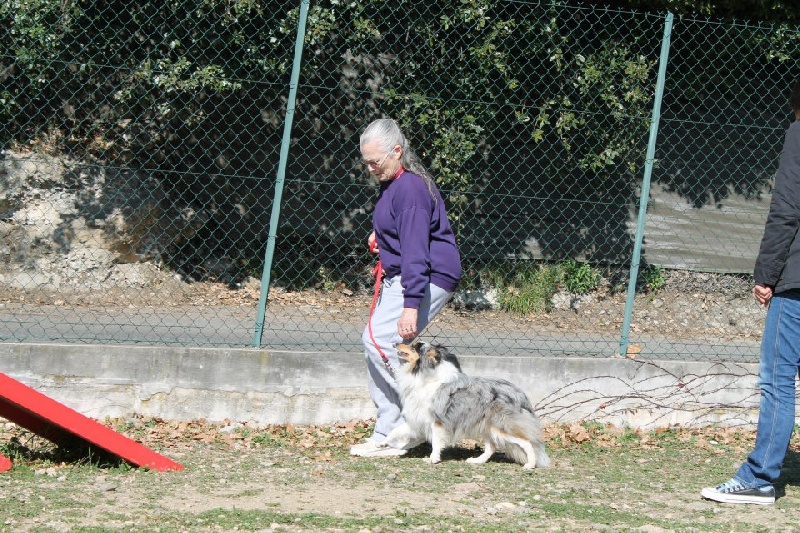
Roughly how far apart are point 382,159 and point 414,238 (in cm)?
51

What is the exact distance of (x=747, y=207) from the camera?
33.8 ft

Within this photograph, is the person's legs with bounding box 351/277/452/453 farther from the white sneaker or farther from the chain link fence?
the chain link fence

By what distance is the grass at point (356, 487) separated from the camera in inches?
174

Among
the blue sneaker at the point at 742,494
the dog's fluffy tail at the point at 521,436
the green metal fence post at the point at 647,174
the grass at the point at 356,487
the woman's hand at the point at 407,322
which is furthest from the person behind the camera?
the green metal fence post at the point at 647,174

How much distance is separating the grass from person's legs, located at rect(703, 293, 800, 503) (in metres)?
0.11

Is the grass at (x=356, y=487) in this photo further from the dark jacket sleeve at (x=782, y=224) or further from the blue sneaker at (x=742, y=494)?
the dark jacket sleeve at (x=782, y=224)

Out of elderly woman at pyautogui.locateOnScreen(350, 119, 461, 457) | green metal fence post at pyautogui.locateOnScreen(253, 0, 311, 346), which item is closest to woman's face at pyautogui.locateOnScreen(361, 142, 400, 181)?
elderly woman at pyautogui.locateOnScreen(350, 119, 461, 457)

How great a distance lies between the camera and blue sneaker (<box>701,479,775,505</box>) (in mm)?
4961

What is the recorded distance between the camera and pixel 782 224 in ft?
15.6

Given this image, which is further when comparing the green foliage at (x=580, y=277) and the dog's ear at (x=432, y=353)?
the green foliage at (x=580, y=277)

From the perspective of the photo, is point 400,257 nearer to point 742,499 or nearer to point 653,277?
point 742,499

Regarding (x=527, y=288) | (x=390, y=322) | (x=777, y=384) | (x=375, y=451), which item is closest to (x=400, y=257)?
(x=390, y=322)

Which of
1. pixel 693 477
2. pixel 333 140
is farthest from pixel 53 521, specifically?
pixel 333 140

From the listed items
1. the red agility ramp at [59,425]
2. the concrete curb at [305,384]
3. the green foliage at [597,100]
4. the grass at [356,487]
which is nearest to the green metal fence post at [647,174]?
the concrete curb at [305,384]
